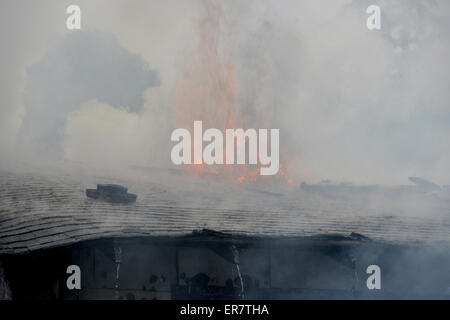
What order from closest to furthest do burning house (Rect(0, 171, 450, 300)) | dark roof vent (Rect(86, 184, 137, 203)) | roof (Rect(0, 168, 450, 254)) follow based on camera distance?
burning house (Rect(0, 171, 450, 300))
roof (Rect(0, 168, 450, 254))
dark roof vent (Rect(86, 184, 137, 203))

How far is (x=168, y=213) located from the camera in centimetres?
913

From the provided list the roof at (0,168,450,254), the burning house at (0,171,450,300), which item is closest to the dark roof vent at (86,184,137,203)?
the burning house at (0,171,450,300)

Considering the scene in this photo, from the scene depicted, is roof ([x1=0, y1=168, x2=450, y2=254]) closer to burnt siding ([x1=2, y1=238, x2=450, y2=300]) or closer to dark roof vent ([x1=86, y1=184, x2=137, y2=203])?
dark roof vent ([x1=86, y1=184, x2=137, y2=203])

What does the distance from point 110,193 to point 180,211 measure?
1.35 metres

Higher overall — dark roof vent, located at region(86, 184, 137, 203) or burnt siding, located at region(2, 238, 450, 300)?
dark roof vent, located at region(86, 184, 137, 203)

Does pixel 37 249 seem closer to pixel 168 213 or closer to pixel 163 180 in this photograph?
pixel 168 213

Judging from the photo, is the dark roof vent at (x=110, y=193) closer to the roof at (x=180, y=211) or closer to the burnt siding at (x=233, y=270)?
the roof at (x=180, y=211)

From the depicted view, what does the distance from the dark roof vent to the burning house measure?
9 centimetres

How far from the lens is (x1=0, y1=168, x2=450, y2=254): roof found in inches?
301

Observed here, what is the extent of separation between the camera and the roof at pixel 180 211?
765 centimetres

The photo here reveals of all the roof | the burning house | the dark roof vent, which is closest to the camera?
the burning house

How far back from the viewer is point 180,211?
946cm

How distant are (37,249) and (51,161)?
5698 millimetres
